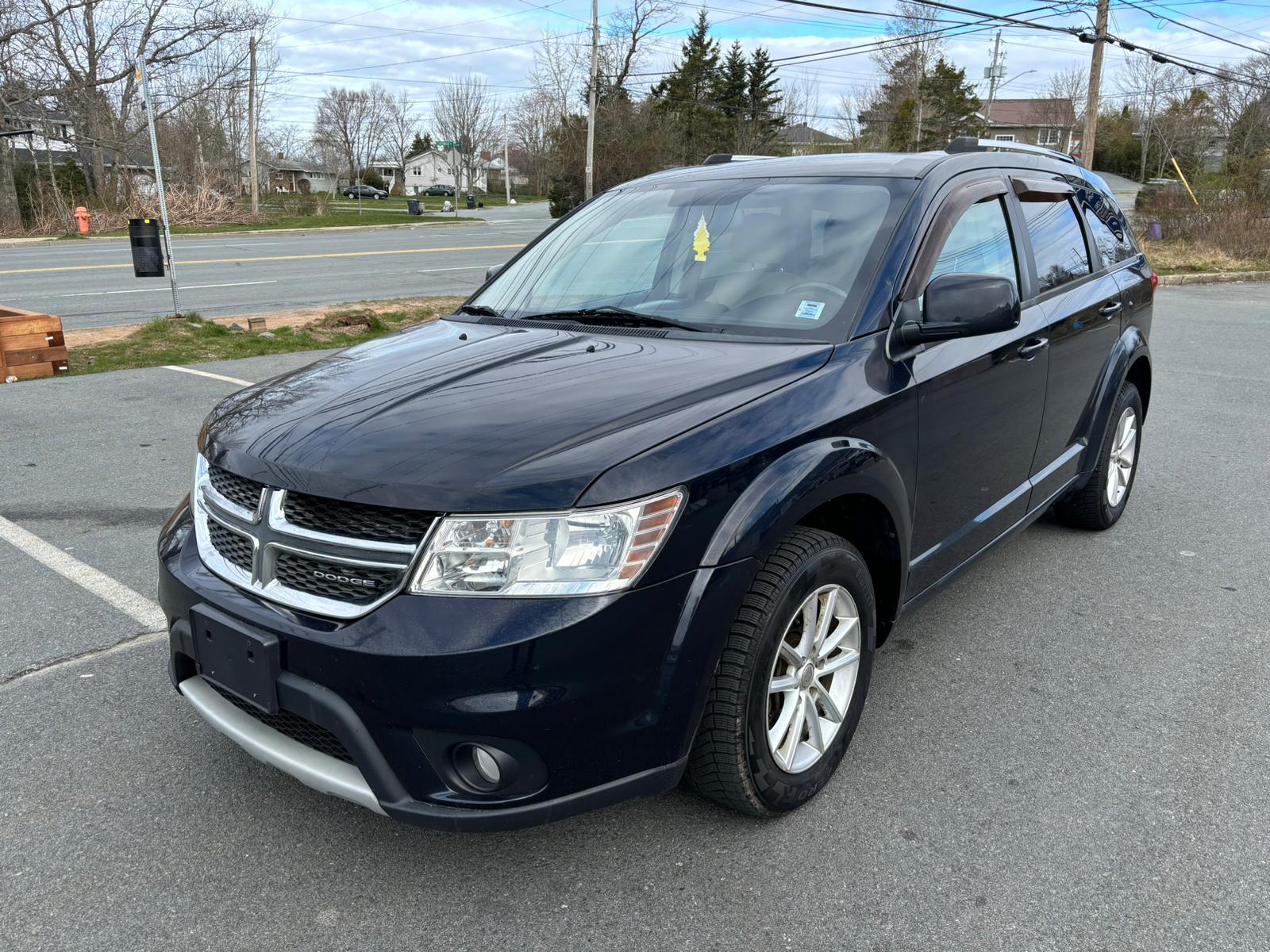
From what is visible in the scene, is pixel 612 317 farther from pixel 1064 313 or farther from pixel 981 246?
pixel 1064 313

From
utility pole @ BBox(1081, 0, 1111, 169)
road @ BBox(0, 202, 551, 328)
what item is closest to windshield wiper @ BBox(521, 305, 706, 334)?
road @ BBox(0, 202, 551, 328)

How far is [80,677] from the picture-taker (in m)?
3.36

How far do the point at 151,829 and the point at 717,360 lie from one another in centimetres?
197

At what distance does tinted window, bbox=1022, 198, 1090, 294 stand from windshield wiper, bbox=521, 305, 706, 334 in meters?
1.65

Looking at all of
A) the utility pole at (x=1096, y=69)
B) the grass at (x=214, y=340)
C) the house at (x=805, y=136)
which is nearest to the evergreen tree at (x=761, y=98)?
the house at (x=805, y=136)

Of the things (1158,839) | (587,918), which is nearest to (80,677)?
(587,918)

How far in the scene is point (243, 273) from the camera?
18.5 m

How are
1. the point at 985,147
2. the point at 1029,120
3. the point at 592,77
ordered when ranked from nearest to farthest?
the point at 985,147 → the point at 592,77 → the point at 1029,120

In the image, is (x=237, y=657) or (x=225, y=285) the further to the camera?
(x=225, y=285)

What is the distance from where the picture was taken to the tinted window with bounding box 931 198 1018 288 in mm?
3260

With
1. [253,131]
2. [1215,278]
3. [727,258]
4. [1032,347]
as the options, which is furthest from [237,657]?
[253,131]

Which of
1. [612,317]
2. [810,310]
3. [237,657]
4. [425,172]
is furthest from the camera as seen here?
[425,172]

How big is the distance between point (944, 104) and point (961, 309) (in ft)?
225

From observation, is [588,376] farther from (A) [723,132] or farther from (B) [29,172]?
(A) [723,132]
